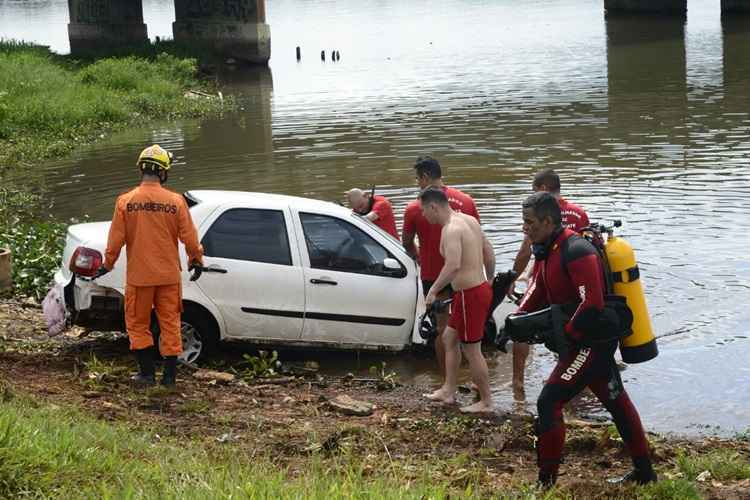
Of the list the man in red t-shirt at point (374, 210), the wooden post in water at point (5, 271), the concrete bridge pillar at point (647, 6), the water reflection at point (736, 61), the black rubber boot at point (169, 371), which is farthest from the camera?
the concrete bridge pillar at point (647, 6)

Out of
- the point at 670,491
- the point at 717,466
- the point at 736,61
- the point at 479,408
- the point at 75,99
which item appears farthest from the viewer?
the point at 736,61

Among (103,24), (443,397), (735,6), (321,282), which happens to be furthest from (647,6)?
(443,397)

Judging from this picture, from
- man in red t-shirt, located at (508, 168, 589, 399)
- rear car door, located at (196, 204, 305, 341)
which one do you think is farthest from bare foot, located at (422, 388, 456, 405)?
rear car door, located at (196, 204, 305, 341)

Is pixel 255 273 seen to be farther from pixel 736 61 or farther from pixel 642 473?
pixel 736 61

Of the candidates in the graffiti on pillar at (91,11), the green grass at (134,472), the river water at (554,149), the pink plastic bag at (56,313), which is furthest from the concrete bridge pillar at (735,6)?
the green grass at (134,472)

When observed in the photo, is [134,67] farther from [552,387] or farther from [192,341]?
[552,387]

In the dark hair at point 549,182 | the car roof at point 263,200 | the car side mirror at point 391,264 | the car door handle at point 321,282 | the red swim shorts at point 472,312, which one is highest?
the dark hair at point 549,182

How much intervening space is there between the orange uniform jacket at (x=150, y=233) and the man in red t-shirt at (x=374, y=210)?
2.74 m

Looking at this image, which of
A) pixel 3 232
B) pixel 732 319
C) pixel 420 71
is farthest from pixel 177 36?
pixel 732 319

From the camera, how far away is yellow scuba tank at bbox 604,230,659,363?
22.7 feet

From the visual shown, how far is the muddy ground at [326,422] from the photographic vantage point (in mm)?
7379

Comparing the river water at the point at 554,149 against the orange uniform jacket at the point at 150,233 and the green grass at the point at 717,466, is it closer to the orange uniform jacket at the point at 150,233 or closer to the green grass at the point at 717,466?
the green grass at the point at 717,466

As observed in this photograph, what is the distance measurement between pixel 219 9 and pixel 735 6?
25867 mm

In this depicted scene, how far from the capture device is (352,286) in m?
10.1
